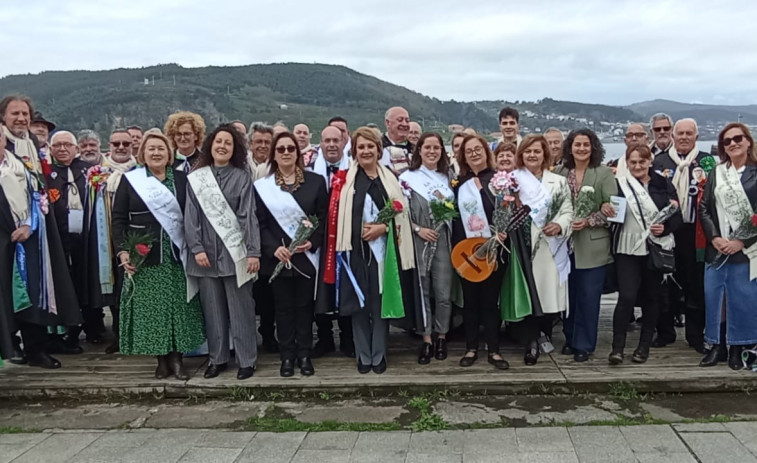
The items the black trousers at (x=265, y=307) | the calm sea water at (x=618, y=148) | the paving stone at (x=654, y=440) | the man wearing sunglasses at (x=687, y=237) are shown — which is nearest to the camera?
the paving stone at (x=654, y=440)

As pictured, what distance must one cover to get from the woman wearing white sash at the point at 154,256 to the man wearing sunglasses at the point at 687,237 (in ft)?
13.5

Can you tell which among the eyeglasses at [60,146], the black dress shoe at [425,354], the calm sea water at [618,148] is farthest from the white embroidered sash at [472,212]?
the eyeglasses at [60,146]

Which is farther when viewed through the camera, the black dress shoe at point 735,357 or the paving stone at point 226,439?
the black dress shoe at point 735,357

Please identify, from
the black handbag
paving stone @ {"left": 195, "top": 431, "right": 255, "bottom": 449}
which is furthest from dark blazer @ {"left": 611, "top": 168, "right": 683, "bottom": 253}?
paving stone @ {"left": 195, "top": 431, "right": 255, "bottom": 449}

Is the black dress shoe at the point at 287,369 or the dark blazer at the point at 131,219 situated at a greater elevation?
the dark blazer at the point at 131,219

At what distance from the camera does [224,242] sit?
4711 millimetres

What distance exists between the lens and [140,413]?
179 inches

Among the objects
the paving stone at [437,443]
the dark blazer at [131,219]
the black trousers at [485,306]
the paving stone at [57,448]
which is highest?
the dark blazer at [131,219]

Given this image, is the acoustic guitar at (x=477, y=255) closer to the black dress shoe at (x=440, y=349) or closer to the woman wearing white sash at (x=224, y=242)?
the black dress shoe at (x=440, y=349)

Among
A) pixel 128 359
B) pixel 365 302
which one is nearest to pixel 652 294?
pixel 365 302

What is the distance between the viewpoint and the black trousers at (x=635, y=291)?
194 inches

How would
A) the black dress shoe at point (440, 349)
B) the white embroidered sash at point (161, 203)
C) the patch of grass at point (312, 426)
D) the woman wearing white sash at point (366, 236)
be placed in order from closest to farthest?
the patch of grass at point (312, 426), the white embroidered sash at point (161, 203), the woman wearing white sash at point (366, 236), the black dress shoe at point (440, 349)

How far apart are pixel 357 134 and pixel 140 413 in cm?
269

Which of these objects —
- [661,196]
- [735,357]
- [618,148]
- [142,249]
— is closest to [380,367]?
[142,249]
